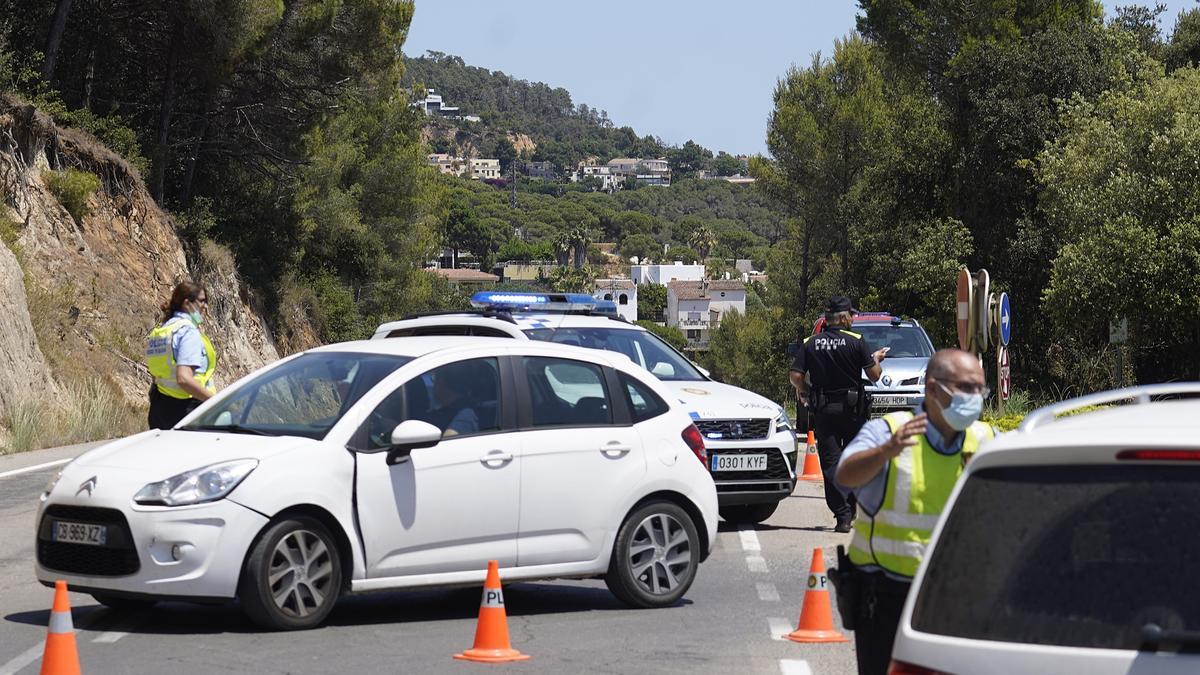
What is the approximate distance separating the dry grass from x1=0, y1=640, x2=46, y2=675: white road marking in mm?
12456

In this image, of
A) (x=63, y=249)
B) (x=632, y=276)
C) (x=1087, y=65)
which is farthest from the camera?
(x=632, y=276)

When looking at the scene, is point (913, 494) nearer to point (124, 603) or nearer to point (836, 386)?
point (124, 603)

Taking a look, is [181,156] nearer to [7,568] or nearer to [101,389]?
[101,389]

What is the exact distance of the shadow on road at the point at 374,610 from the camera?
862cm

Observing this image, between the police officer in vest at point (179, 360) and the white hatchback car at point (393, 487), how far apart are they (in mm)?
2398

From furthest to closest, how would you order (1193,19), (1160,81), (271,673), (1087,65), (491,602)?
(1193,19) < (1087,65) < (1160,81) < (491,602) < (271,673)

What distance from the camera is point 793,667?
26.0ft

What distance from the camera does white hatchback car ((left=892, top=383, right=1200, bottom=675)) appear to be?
136 inches

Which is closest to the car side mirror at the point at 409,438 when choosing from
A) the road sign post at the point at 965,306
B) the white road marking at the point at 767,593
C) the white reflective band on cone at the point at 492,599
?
the white reflective band on cone at the point at 492,599

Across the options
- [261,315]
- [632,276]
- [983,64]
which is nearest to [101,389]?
[261,315]

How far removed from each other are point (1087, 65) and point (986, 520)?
41.0 meters

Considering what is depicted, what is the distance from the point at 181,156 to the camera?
3750 centimetres

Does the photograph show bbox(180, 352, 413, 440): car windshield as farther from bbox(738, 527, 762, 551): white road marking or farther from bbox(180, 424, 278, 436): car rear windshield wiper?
bbox(738, 527, 762, 551): white road marking

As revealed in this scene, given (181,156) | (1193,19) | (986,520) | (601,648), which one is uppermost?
(1193,19)
